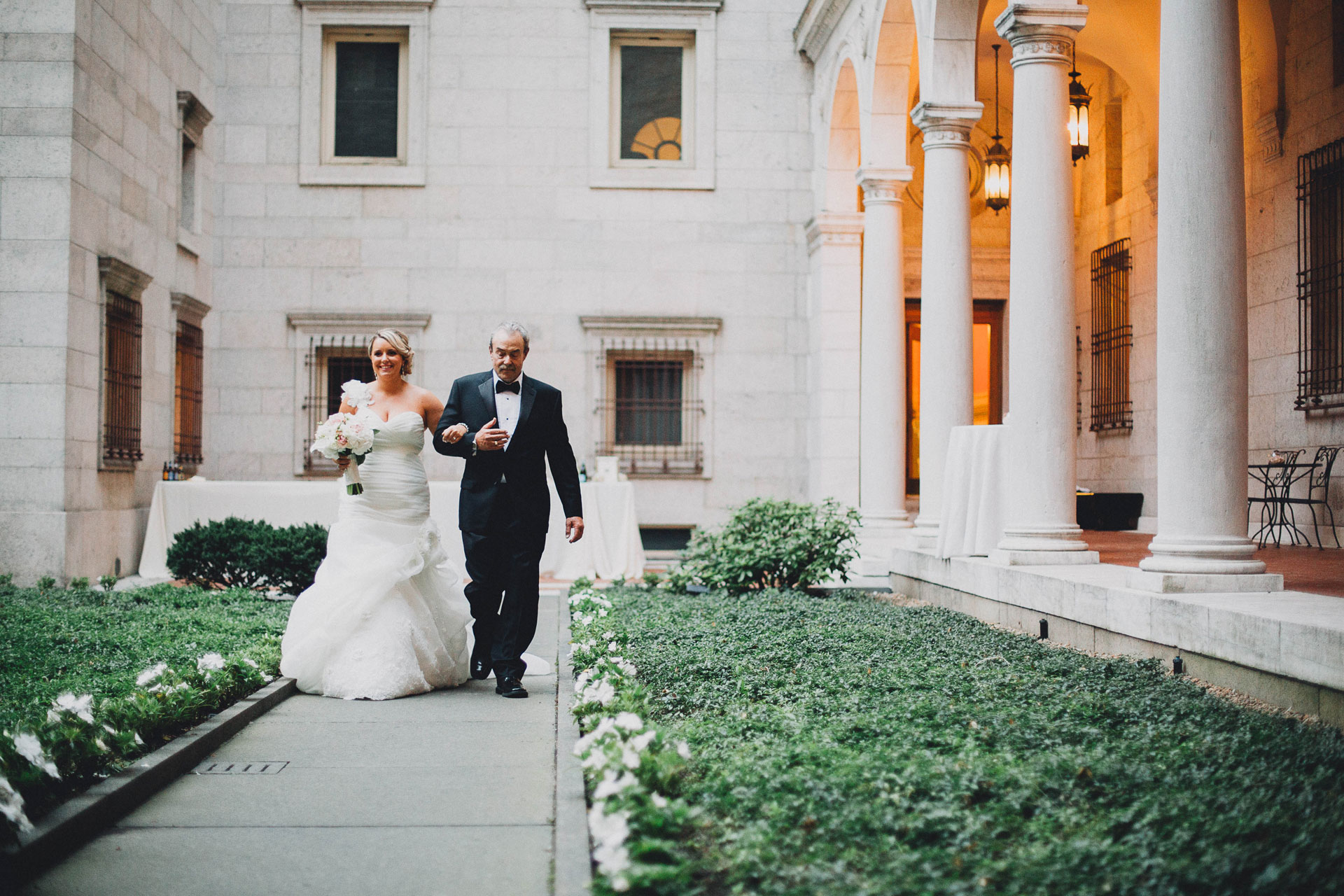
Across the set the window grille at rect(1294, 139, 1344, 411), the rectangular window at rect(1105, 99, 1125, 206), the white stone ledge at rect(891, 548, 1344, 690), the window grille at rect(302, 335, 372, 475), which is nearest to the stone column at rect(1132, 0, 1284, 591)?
the white stone ledge at rect(891, 548, 1344, 690)

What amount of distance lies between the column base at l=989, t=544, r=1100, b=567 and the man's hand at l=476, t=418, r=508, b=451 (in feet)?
13.9

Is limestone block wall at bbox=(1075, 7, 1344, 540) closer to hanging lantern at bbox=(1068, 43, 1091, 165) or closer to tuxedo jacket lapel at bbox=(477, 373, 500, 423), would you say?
hanging lantern at bbox=(1068, 43, 1091, 165)

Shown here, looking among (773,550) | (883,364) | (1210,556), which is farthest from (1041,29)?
(883,364)

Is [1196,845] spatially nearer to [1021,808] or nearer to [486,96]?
[1021,808]

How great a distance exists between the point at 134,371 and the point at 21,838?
1207 centimetres

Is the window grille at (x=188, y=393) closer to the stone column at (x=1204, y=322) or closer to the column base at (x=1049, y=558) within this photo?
the column base at (x=1049, y=558)

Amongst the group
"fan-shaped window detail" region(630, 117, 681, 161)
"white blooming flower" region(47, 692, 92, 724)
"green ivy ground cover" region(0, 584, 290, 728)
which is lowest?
"green ivy ground cover" region(0, 584, 290, 728)

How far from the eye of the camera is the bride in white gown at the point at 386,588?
22.0 feet

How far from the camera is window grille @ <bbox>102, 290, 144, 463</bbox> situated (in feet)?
45.0

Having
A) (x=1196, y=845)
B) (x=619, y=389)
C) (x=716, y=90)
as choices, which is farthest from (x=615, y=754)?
(x=716, y=90)

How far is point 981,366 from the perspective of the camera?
18.9 m

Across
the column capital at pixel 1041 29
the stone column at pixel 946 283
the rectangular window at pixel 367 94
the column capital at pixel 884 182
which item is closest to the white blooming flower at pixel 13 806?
the column capital at pixel 1041 29

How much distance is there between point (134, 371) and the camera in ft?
47.9

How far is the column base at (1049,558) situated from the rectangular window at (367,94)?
12.6m
